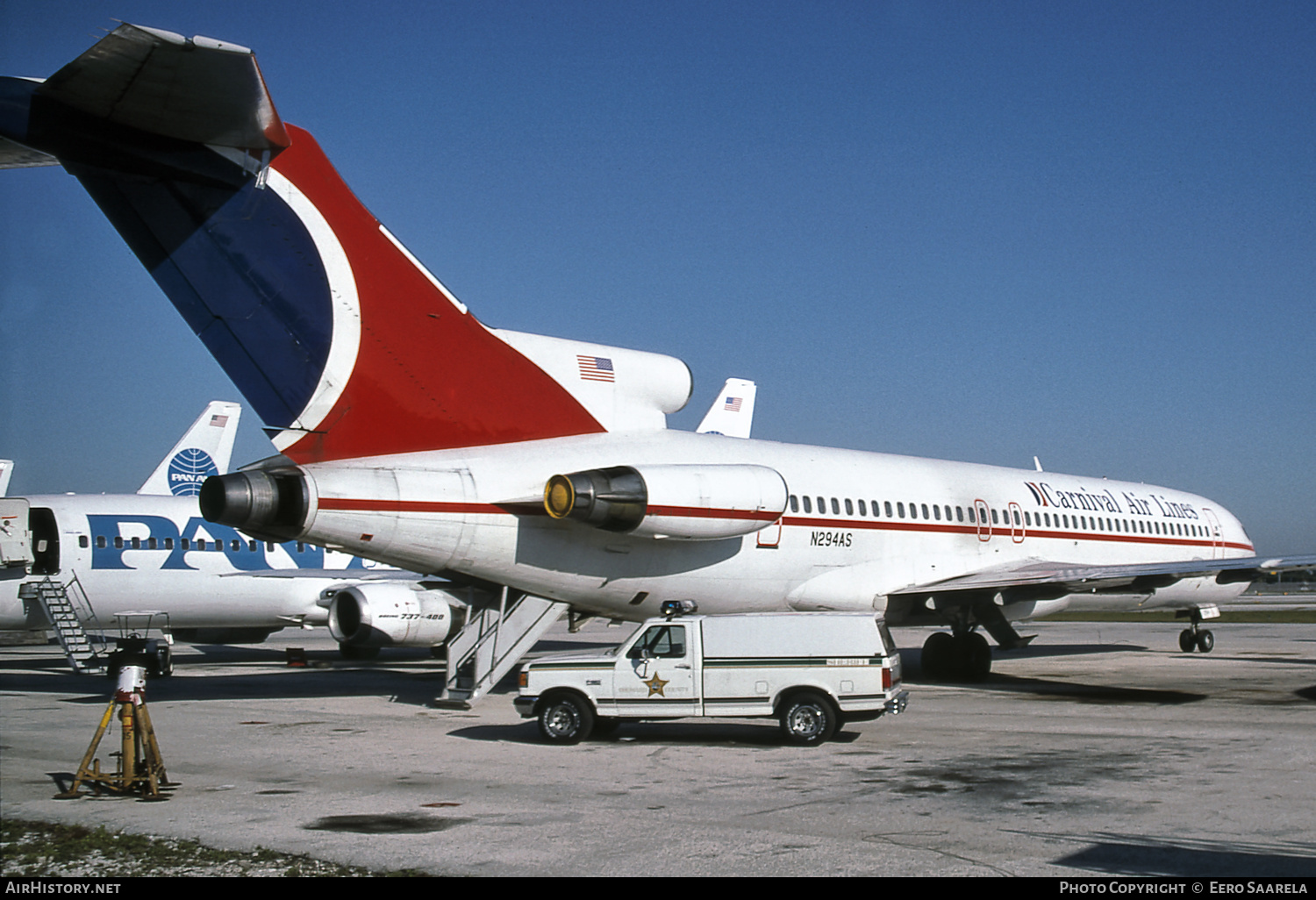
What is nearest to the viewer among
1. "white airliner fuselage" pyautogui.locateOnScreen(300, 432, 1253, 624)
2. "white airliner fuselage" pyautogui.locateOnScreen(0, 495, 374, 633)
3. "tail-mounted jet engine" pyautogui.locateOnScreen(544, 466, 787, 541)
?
"white airliner fuselage" pyautogui.locateOnScreen(300, 432, 1253, 624)

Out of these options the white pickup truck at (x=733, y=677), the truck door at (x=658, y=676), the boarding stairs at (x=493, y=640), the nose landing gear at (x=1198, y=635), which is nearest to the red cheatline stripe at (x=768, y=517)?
the nose landing gear at (x=1198, y=635)

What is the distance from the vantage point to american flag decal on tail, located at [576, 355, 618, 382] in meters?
18.0

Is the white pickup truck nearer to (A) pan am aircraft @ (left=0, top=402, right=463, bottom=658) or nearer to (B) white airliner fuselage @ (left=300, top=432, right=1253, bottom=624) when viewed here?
(B) white airliner fuselage @ (left=300, top=432, right=1253, bottom=624)

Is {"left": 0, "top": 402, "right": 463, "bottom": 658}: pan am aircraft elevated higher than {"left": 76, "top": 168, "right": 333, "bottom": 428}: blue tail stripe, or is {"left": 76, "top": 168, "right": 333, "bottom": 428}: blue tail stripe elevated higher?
{"left": 76, "top": 168, "right": 333, "bottom": 428}: blue tail stripe

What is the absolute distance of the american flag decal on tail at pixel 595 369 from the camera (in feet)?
59.2

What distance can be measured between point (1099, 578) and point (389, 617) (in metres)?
13.7

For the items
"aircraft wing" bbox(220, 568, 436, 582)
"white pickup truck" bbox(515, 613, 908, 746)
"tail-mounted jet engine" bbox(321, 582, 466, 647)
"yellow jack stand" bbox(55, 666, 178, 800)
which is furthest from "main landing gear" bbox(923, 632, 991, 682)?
"yellow jack stand" bbox(55, 666, 178, 800)

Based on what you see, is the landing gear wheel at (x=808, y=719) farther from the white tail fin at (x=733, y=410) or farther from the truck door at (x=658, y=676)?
the white tail fin at (x=733, y=410)

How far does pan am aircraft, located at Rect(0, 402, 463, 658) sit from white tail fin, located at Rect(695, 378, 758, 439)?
1252 cm

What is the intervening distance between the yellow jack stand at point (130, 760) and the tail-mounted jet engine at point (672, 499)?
6.44m

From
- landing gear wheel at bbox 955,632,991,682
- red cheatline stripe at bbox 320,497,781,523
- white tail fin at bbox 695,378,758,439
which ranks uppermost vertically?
white tail fin at bbox 695,378,758,439

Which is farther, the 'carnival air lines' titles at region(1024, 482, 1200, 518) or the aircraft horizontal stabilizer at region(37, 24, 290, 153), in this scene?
the 'carnival air lines' titles at region(1024, 482, 1200, 518)

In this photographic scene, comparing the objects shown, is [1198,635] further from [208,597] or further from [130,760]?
[130,760]

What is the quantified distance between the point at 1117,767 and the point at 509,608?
8888 mm
